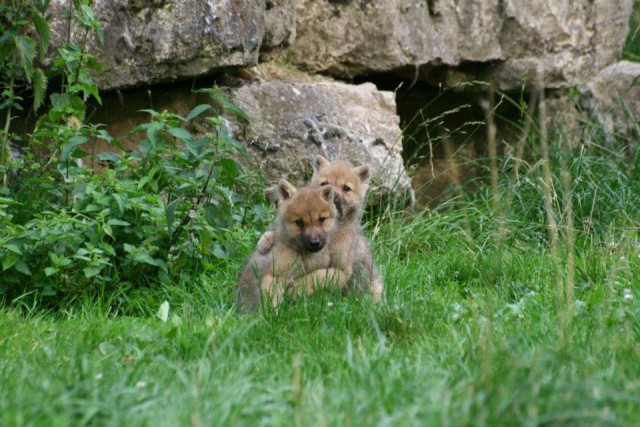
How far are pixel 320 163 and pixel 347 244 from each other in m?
1.43

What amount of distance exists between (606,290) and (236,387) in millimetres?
2542

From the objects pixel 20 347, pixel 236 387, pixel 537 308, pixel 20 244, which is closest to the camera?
pixel 236 387

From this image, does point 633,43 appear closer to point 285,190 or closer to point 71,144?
point 285,190

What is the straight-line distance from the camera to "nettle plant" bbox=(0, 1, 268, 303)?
17.8ft

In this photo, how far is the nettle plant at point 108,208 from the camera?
5426 millimetres

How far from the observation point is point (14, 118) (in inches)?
255

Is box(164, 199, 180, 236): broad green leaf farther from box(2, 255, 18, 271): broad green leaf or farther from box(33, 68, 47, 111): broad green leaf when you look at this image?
box(33, 68, 47, 111): broad green leaf

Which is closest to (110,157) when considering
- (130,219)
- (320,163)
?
(130,219)

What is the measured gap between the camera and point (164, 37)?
258 inches

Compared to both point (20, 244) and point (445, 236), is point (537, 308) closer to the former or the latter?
point (445, 236)

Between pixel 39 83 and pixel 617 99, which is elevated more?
pixel 39 83

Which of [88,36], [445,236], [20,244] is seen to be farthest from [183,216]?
[445,236]

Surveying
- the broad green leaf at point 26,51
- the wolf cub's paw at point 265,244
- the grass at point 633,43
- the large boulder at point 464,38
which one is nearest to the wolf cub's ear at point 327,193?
the wolf cub's paw at point 265,244

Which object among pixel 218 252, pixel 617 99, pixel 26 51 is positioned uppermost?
pixel 26 51
